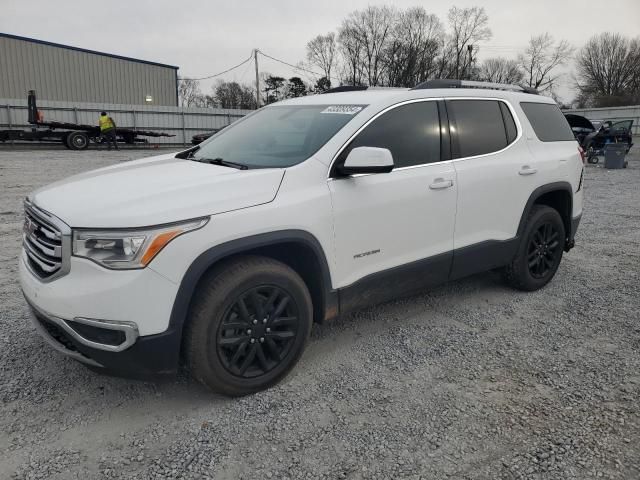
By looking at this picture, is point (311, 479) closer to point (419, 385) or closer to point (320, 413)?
point (320, 413)

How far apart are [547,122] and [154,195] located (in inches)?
148

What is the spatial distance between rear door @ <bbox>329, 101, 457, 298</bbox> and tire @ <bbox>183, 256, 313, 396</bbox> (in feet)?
1.32

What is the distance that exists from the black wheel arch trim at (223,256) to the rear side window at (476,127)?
152 centimetres

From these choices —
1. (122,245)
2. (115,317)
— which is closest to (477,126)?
(122,245)

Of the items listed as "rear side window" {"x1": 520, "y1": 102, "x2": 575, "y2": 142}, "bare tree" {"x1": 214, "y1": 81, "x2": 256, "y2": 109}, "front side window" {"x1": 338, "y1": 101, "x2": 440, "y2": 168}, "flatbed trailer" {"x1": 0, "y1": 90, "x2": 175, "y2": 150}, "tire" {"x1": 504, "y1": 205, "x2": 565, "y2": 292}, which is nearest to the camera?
"front side window" {"x1": 338, "y1": 101, "x2": 440, "y2": 168}

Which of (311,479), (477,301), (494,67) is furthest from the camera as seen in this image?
(494,67)

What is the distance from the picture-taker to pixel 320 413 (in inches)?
108

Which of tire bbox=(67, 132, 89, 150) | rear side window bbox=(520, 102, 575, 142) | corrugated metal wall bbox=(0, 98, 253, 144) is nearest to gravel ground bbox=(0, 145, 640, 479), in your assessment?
rear side window bbox=(520, 102, 575, 142)

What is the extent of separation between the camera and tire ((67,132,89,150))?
839 inches

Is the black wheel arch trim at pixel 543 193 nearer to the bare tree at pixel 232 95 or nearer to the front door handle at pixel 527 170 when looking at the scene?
the front door handle at pixel 527 170

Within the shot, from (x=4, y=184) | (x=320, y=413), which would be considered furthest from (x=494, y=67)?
(x=320, y=413)

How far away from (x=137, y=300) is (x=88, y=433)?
0.80 metres

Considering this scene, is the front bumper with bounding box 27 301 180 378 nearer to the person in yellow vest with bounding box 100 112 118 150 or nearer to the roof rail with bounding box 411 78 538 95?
the roof rail with bounding box 411 78 538 95

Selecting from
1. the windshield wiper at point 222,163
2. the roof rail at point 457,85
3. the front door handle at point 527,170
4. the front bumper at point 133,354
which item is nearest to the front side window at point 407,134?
the roof rail at point 457,85
